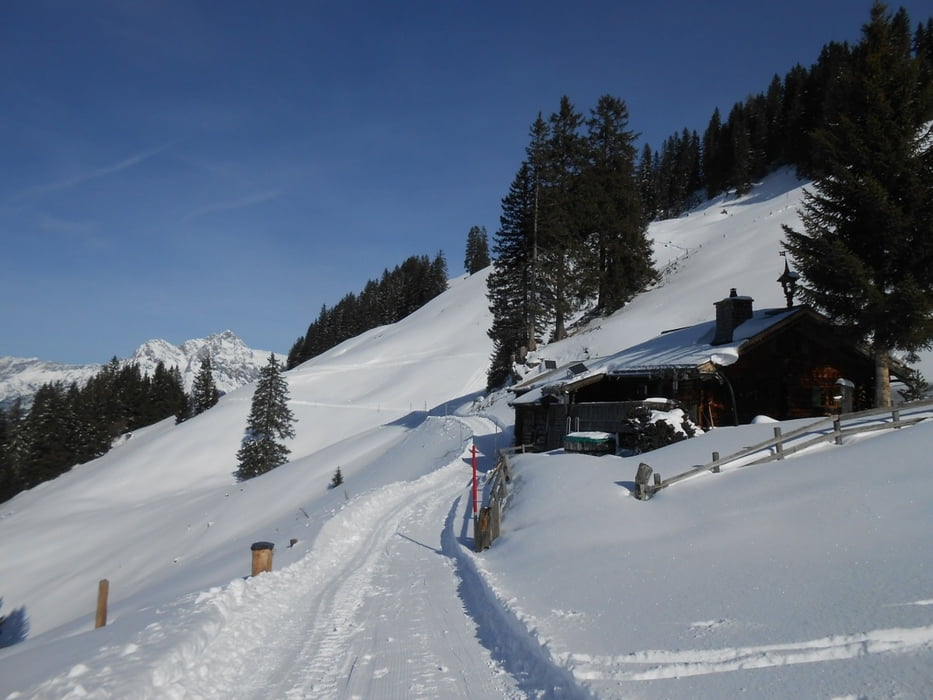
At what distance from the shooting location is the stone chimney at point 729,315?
21.7 metres

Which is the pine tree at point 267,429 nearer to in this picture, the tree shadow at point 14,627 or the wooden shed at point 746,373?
the tree shadow at point 14,627

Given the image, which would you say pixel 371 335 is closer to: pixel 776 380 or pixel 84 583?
pixel 84 583

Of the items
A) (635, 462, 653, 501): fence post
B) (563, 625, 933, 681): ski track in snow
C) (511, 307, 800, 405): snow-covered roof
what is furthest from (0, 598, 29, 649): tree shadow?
(563, 625, 933, 681): ski track in snow

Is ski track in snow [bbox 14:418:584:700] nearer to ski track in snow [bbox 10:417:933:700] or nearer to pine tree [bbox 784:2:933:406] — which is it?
ski track in snow [bbox 10:417:933:700]

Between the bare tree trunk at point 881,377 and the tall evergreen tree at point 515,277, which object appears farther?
the tall evergreen tree at point 515,277

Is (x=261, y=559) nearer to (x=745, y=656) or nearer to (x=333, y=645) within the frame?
(x=333, y=645)

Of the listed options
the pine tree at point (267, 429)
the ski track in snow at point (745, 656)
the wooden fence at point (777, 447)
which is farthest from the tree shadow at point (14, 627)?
the ski track in snow at point (745, 656)

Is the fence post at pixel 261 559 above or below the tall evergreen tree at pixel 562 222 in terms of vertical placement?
below

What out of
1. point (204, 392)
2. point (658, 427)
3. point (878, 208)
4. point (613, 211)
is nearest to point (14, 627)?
point (658, 427)

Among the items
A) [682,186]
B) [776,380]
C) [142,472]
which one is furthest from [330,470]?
[682,186]

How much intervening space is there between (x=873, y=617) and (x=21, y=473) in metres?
86.5

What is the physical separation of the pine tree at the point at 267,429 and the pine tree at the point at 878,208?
41508 millimetres

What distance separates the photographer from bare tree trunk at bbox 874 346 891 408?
17688 mm

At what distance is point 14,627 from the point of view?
26.4 metres
